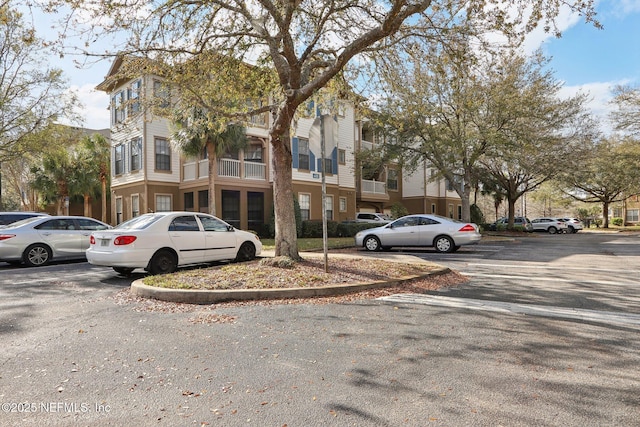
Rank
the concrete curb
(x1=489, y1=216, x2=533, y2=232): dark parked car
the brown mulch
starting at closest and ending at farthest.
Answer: the brown mulch → the concrete curb → (x1=489, y1=216, x2=533, y2=232): dark parked car

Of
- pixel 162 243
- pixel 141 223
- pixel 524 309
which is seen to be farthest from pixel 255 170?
pixel 524 309

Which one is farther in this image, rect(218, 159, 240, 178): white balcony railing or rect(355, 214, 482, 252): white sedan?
rect(218, 159, 240, 178): white balcony railing

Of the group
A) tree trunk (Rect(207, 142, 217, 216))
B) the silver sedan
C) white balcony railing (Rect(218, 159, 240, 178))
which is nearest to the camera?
the silver sedan

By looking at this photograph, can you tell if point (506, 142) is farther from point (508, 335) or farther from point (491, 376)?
point (491, 376)

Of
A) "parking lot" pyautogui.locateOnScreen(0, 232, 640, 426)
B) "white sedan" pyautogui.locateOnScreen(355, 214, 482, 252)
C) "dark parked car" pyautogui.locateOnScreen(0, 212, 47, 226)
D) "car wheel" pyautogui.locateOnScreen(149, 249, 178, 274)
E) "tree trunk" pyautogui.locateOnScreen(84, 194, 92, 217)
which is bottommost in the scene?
"parking lot" pyautogui.locateOnScreen(0, 232, 640, 426)

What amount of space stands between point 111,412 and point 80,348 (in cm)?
178

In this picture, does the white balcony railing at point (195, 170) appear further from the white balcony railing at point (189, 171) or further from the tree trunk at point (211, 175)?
the tree trunk at point (211, 175)

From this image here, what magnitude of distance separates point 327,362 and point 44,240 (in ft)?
37.6

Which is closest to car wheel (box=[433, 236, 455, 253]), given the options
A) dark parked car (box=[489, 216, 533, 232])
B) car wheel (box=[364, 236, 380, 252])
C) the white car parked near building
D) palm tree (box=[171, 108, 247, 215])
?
car wheel (box=[364, 236, 380, 252])

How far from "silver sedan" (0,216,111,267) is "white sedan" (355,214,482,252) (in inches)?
400

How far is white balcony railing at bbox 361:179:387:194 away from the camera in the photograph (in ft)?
107

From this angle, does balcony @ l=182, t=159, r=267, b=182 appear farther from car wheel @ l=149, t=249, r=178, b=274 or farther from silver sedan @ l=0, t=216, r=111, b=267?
car wheel @ l=149, t=249, r=178, b=274

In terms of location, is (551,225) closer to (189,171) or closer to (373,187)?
(373,187)

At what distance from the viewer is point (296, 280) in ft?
24.8
